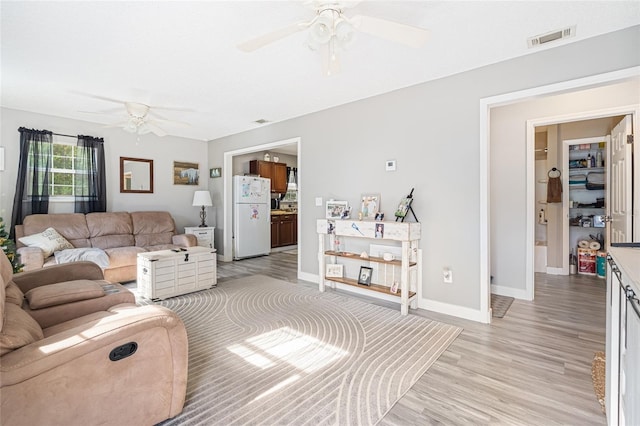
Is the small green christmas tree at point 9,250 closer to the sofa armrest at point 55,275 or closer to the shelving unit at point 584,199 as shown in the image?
A: the sofa armrest at point 55,275

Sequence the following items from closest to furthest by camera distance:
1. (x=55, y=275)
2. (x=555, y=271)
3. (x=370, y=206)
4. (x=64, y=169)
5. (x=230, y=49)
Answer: (x=55, y=275)
(x=230, y=49)
(x=370, y=206)
(x=64, y=169)
(x=555, y=271)

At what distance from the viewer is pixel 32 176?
14.1ft

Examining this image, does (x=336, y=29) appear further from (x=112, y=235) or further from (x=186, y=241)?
(x=112, y=235)

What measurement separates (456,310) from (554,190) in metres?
3.10

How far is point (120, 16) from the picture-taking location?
80.9 inches

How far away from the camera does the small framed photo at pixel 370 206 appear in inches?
142

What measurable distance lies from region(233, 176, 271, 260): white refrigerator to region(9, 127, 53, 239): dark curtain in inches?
111

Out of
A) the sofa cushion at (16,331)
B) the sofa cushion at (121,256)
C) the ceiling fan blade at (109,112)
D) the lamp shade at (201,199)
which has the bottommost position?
the sofa cushion at (121,256)

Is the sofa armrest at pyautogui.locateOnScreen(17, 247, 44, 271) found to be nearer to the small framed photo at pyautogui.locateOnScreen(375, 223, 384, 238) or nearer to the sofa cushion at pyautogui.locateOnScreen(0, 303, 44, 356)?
the sofa cushion at pyautogui.locateOnScreen(0, 303, 44, 356)

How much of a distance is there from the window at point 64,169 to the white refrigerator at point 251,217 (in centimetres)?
245

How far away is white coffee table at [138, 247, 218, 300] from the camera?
11.5 feet

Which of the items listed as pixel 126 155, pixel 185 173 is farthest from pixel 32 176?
pixel 185 173

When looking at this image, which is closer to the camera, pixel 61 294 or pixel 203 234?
pixel 61 294

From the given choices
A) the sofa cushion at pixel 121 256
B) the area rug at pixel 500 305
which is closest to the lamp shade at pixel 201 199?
the sofa cushion at pixel 121 256
